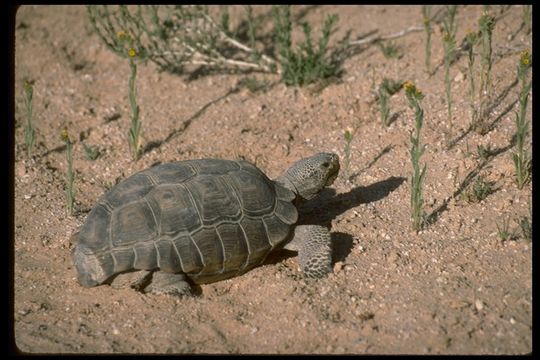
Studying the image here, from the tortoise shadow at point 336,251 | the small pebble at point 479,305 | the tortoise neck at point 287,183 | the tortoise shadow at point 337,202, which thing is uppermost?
the tortoise neck at point 287,183

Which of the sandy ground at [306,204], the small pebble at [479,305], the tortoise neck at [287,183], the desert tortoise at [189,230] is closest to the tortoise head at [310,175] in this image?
the tortoise neck at [287,183]

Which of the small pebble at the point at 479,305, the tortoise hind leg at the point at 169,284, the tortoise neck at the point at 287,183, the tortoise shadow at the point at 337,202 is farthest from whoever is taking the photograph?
the tortoise shadow at the point at 337,202

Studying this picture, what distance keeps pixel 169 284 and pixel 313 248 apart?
4.31 ft

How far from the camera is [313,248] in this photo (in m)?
5.64

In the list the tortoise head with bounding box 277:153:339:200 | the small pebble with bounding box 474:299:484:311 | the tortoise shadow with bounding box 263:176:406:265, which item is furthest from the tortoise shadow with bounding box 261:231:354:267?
the small pebble with bounding box 474:299:484:311

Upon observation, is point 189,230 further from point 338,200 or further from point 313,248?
point 338,200

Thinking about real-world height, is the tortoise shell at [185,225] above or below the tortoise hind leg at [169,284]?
above

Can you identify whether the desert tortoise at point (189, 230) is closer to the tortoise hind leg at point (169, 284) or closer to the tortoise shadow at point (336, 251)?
the tortoise hind leg at point (169, 284)

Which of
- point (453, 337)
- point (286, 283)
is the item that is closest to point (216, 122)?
point (286, 283)

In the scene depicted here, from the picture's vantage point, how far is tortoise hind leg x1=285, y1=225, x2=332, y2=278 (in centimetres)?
554

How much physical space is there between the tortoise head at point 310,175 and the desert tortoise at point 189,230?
358mm

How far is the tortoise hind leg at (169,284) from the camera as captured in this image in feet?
17.6

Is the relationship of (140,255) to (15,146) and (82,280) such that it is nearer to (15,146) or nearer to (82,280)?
(82,280)

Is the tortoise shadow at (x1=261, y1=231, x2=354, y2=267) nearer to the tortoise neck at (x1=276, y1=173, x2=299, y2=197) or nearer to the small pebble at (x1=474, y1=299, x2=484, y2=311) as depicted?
the tortoise neck at (x1=276, y1=173, x2=299, y2=197)
